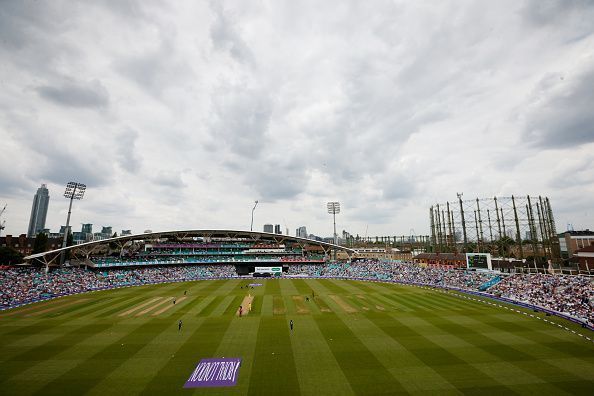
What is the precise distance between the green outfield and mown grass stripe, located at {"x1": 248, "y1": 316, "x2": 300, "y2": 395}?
0.08m

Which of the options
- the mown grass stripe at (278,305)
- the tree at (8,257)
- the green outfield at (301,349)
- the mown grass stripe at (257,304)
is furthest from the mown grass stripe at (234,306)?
the tree at (8,257)

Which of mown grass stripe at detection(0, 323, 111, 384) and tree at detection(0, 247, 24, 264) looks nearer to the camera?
mown grass stripe at detection(0, 323, 111, 384)

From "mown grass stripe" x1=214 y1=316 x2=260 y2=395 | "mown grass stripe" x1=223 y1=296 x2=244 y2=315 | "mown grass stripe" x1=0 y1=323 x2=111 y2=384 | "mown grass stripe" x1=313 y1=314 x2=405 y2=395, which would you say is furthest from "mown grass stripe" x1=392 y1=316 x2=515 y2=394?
"mown grass stripe" x1=0 y1=323 x2=111 y2=384

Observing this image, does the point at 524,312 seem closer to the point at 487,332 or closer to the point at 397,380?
the point at 487,332

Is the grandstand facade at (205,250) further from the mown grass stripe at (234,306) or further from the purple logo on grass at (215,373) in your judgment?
the purple logo on grass at (215,373)

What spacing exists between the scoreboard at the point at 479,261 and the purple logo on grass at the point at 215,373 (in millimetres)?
57863

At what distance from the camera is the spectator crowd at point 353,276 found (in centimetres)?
3725

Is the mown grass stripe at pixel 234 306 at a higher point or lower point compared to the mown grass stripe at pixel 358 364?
higher

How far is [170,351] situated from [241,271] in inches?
2447

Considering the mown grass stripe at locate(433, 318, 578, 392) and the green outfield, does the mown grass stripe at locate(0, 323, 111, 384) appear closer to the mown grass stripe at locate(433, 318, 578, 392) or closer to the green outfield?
the green outfield

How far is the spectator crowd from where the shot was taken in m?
37.2

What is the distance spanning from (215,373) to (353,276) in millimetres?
56637

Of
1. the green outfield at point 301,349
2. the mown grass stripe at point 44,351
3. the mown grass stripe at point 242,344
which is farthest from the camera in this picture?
the mown grass stripe at point 44,351

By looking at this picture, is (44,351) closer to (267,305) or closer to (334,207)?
(267,305)
